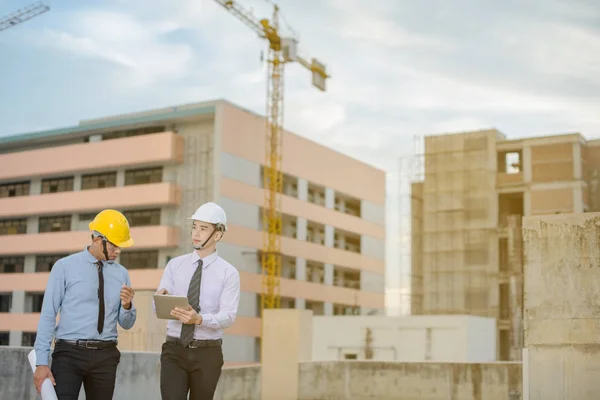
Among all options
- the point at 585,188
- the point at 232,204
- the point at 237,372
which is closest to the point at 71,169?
the point at 232,204

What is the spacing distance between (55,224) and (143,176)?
7.82 m

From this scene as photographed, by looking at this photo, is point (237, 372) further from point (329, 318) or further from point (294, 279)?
point (294, 279)

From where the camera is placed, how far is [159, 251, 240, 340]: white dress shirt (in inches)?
199

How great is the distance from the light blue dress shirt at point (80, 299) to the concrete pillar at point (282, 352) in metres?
12.5

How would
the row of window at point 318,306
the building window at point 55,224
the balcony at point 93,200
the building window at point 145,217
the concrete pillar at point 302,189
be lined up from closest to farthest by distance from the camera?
the balcony at point 93,200 < the building window at point 145,217 < the building window at point 55,224 < the row of window at point 318,306 < the concrete pillar at point 302,189

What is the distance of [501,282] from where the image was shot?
53719 mm

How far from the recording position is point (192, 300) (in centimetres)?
508

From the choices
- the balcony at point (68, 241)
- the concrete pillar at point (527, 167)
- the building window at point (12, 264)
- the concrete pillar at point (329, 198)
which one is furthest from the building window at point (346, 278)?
the building window at point (12, 264)

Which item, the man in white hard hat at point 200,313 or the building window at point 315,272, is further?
the building window at point 315,272

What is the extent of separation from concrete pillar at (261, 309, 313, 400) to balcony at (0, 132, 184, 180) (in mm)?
34197

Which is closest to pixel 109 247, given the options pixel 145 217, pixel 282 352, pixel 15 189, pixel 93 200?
pixel 282 352

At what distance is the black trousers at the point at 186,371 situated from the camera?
502 centimetres

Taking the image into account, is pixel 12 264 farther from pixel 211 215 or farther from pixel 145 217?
pixel 211 215

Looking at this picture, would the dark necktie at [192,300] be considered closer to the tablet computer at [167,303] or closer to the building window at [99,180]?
the tablet computer at [167,303]
